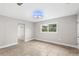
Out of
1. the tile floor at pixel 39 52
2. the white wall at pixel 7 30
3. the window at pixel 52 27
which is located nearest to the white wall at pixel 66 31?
the window at pixel 52 27

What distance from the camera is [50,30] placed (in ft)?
19.6

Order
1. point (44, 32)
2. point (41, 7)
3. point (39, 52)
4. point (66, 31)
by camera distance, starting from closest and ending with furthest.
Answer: point (41, 7) → point (39, 52) → point (66, 31) → point (44, 32)

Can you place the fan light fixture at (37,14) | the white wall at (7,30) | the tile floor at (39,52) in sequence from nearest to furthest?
the fan light fixture at (37,14) → the tile floor at (39,52) → the white wall at (7,30)

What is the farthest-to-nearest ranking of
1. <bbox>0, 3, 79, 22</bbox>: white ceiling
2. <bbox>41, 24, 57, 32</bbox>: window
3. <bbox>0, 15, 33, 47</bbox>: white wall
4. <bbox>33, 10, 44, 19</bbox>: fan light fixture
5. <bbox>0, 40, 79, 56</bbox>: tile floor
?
<bbox>41, 24, 57, 32</bbox>: window → <bbox>0, 15, 33, 47</bbox>: white wall → <bbox>0, 40, 79, 56</bbox>: tile floor → <bbox>33, 10, 44, 19</bbox>: fan light fixture → <bbox>0, 3, 79, 22</bbox>: white ceiling

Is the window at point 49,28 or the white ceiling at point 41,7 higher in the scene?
the white ceiling at point 41,7

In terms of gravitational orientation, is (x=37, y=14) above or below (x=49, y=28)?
above

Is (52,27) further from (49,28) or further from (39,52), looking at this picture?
(39,52)

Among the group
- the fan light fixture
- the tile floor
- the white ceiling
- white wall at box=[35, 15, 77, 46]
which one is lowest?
the tile floor

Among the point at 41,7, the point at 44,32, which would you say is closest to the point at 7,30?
the point at 41,7

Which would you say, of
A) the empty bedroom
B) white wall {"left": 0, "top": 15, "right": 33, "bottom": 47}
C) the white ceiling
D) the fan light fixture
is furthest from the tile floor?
the white ceiling

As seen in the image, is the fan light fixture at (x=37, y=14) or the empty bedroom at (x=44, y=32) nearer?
the fan light fixture at (x=37, y=14)

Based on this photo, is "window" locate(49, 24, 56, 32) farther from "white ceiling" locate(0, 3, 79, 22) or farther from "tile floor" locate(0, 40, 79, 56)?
"white ceiling" locate(0, 3, 79, 22)

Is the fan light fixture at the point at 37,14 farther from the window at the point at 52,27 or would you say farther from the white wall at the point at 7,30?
the window at the point at 52,27

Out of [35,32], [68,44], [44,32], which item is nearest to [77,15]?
[68,44]
